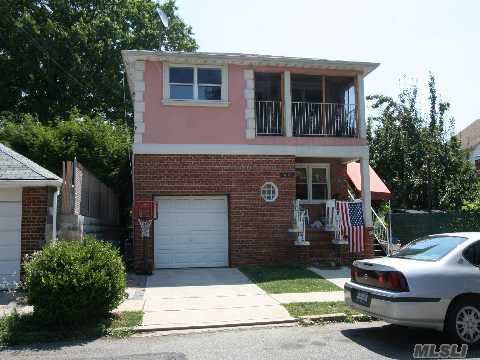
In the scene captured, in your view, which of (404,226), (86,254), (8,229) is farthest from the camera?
(404,226)

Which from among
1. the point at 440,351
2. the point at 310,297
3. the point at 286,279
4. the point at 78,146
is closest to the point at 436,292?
the point at 440,351

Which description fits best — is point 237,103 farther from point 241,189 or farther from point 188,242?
point 188,242

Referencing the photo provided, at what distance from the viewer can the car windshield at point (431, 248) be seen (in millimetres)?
7141

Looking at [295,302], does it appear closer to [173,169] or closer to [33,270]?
[33,270]

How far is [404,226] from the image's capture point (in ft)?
65.7

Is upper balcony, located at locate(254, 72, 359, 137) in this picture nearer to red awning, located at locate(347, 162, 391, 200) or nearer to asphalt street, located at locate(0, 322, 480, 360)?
red awning, located at locate(347, 162, 391, 200)

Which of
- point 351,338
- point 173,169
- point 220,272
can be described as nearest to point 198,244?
point 220,272

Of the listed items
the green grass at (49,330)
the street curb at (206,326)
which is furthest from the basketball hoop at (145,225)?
the street curb at (206,326)

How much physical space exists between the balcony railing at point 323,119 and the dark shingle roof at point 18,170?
7.64 meters

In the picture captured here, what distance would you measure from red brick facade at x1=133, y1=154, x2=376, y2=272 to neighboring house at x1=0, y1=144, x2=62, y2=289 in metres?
3.17

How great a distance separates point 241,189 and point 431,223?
8978 millimetres

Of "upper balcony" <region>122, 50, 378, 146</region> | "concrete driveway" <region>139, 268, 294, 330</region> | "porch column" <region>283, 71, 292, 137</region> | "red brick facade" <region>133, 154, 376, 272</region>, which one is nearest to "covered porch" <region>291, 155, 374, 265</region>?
"red brick facade" <region>133, 154, 376, 272</region>

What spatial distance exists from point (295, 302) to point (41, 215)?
581 centimetres

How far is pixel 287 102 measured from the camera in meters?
15.3
